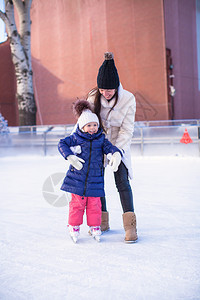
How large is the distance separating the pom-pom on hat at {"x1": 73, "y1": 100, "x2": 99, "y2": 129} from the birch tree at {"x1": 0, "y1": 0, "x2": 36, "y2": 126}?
23.0 ft

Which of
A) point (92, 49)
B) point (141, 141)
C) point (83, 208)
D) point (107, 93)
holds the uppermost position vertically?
point (92, 49)

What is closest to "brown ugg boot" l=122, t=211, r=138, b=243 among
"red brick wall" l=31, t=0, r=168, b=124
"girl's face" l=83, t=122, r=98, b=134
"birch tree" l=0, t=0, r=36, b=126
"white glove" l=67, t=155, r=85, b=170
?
"white glove" l=67, t=155, r=85, b=170

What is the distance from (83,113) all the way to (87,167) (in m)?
0.31

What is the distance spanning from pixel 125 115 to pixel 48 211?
1.06m

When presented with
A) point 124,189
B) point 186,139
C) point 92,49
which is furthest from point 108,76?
point 92,49

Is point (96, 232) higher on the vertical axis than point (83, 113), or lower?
lower

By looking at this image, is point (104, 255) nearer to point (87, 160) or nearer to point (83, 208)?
point (83, 208)

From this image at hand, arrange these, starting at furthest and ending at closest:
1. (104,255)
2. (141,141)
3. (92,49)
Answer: (92,49)
(141,141)
(104,255)

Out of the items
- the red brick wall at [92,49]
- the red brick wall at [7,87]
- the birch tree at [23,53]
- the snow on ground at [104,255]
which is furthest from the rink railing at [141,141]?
the red brick wall at [7,87]

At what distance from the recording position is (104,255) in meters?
1.52

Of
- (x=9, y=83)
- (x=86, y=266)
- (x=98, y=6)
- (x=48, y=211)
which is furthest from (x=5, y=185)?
(x=9, y=83)

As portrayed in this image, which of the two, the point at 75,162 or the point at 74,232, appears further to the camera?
the point at 74,232

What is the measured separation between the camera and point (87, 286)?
118cm

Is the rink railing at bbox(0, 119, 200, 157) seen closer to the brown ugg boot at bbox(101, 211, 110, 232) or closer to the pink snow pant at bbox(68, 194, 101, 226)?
the brown ugg boot at bbox(101, 211, 110, 232)
